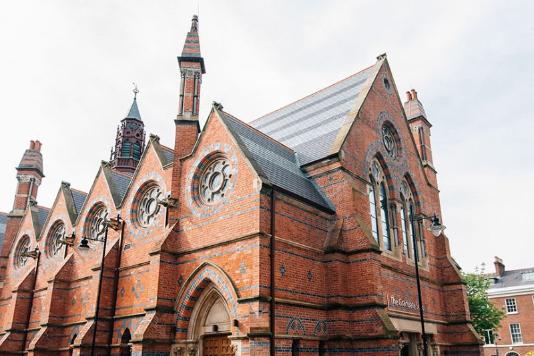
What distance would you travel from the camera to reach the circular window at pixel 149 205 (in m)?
20.2

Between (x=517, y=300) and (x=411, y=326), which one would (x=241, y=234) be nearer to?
(x=411, y=326)

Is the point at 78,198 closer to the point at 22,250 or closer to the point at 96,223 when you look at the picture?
the point at 96,223

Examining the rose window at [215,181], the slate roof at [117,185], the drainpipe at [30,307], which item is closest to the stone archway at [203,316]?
the rose window at [215,181]

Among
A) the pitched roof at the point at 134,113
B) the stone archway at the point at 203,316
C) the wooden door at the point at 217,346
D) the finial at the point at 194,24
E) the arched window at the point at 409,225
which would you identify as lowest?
the wooden door at the point at 217,346

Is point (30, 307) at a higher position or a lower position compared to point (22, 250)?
lower

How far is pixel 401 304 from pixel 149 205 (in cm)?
1158

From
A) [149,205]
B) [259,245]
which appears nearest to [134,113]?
[149,205]

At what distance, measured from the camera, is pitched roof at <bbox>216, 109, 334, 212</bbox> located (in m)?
15.7

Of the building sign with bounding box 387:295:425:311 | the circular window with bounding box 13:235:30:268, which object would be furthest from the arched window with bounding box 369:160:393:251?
the circular window with bounding box 13:235:30:268

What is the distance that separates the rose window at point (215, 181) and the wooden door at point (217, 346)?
4.56 m

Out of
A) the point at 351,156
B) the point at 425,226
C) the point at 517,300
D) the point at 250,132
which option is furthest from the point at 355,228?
the point at 517,300

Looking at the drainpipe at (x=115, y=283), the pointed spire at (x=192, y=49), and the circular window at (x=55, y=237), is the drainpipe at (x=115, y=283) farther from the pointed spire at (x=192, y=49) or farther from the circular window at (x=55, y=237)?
the pointed spire at (x=192, y=49)

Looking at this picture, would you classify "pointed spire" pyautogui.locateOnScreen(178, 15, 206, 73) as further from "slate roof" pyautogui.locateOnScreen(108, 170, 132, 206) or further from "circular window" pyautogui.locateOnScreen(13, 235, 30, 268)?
"circular window" pyautogui.locateOnScreen(13, 235, 30, 268)

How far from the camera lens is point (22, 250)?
94.9 ft
